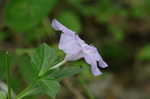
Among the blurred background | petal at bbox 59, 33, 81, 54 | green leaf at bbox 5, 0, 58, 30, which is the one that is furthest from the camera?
the blurred background

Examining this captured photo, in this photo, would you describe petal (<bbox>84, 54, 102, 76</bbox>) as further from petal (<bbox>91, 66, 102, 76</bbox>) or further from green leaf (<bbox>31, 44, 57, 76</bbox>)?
green leaf (<bbox>31, 44, 57, 76</bbox>)

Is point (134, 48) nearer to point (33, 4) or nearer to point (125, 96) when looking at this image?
point (125, 96)

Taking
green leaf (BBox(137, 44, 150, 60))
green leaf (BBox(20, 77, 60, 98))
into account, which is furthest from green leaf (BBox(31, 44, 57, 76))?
green leaf (BBox(137, 44, 150, 60))

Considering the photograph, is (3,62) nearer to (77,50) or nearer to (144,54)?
(77,50)

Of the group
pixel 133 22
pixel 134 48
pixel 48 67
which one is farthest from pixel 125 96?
pixel 48 67

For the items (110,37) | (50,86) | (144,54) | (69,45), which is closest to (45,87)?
(50,86)

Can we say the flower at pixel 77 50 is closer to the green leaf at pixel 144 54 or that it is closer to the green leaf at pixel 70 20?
the green leaf at pixel 70 20

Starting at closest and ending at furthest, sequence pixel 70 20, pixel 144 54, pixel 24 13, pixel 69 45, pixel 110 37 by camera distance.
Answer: pixel 69 45 → pixel 24 13 → pixel 70 20 → pixel 144 54 → pixel 110 37
